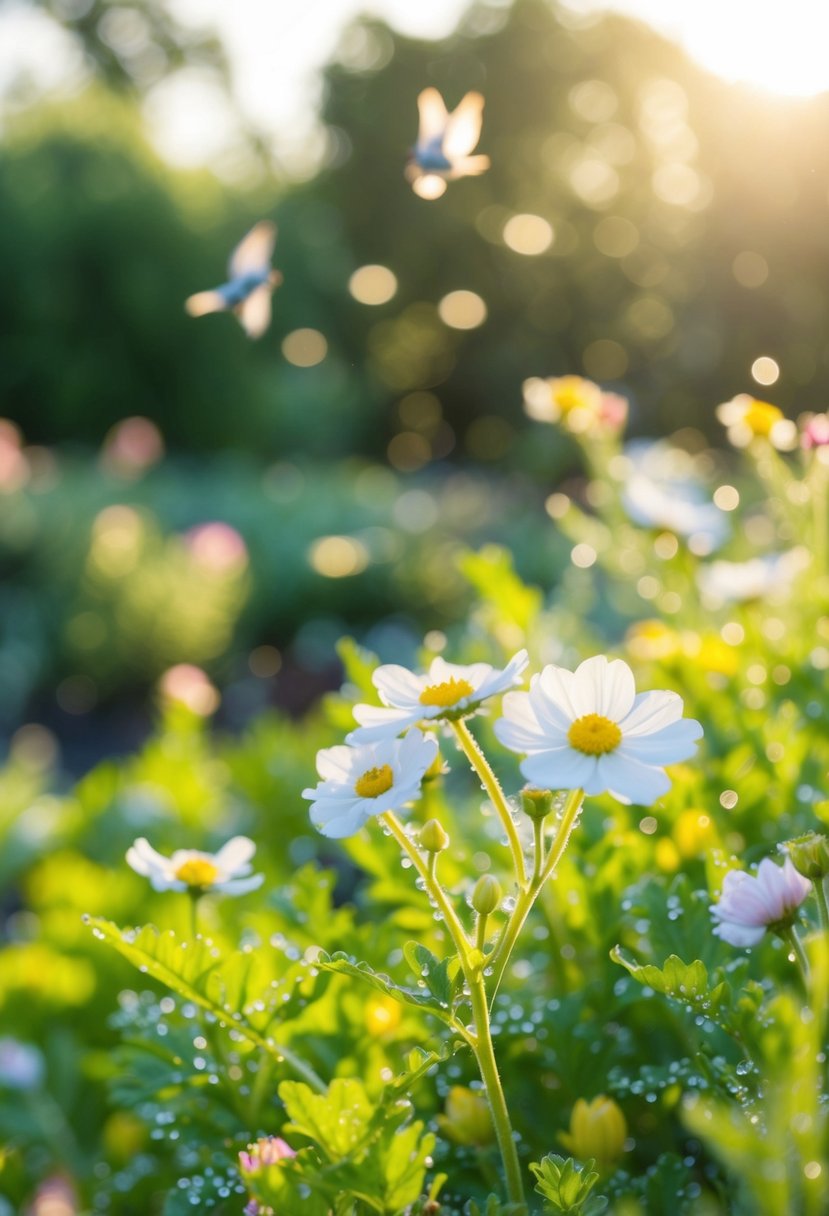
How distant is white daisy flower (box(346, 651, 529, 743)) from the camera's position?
65cm

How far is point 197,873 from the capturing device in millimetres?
883

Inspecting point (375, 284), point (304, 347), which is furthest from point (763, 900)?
point (375, 284)

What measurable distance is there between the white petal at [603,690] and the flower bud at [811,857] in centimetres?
12

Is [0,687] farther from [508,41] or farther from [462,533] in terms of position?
[508,41]

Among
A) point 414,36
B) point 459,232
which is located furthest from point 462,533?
point 414,36

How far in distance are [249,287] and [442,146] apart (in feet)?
0.71

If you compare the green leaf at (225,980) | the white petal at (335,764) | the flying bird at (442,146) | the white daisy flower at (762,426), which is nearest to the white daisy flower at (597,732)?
the white petal at (335,764)

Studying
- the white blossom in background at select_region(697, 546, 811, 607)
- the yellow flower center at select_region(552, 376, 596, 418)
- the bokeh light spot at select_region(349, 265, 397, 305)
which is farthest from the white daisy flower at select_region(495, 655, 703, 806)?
the bokeh light spot at select_region(349, 265, 397, 305)

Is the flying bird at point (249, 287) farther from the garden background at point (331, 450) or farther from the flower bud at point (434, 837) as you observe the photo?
the flower bud at point (434, 837)

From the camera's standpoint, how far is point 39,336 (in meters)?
9.36

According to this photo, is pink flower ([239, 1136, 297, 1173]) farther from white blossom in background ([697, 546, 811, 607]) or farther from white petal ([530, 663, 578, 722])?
white blossom in background ([697, 546, 811, 607])

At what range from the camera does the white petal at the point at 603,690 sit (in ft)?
2.21

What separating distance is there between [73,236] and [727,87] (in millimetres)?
5280

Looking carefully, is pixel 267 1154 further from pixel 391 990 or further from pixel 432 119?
pixel 432 119
